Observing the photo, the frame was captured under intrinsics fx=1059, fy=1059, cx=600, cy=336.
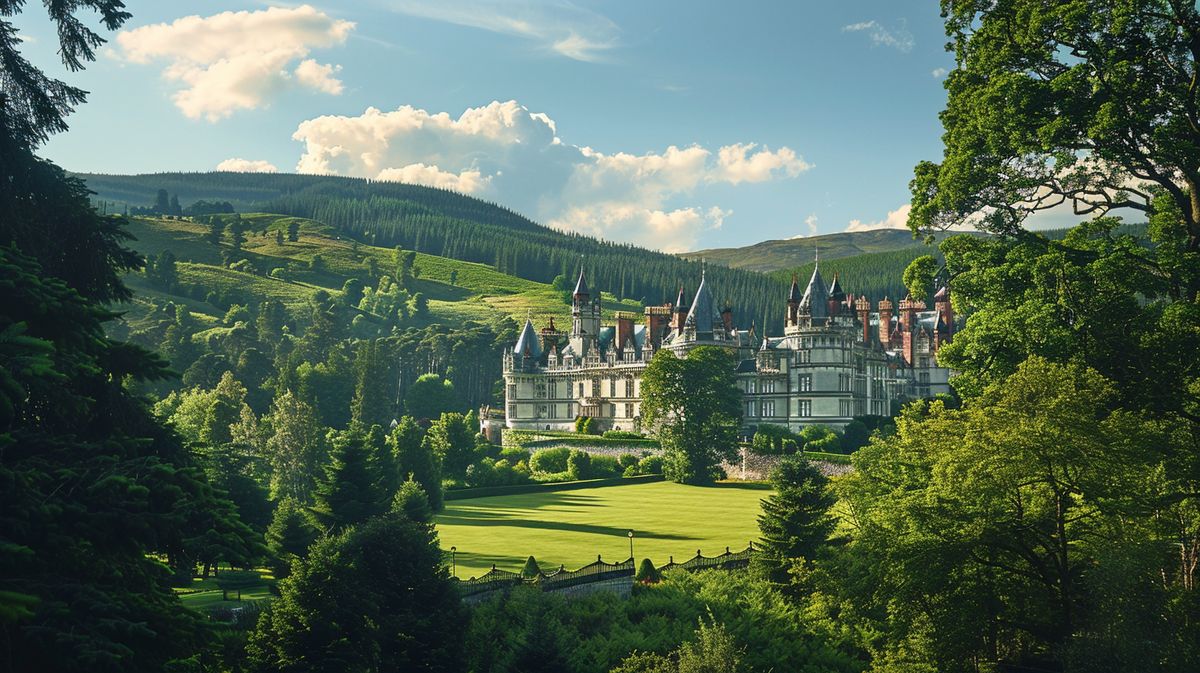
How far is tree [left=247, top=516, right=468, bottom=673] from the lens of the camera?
25781 mm

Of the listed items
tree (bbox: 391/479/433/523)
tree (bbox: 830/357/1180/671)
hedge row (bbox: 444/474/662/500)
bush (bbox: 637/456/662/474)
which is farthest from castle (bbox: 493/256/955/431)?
tree (bbox: 830/357/1180/671)

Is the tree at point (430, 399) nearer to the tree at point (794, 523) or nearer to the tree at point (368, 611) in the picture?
the tree at point (794, 523)

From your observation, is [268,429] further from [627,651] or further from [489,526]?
[627,651]

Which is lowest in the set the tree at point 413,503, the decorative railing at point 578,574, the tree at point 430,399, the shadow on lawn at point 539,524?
the shadow on lawn at point 539,524

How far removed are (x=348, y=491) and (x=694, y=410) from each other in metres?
40.3

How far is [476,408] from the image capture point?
13950 cm

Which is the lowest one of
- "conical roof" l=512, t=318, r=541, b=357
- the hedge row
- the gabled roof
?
the hedge row

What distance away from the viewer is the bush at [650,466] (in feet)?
270

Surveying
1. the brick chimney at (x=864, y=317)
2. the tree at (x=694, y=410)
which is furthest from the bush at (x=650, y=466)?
the brick chimney at (x=864, y=317)

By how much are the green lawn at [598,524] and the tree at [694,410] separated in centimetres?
204

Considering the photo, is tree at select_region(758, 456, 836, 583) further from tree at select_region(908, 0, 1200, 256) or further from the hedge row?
the hedge row

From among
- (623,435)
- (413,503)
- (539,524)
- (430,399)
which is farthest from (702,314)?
(413,503)

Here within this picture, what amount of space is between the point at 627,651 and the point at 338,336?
120 m

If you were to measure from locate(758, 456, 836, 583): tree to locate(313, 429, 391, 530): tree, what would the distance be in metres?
16.4
